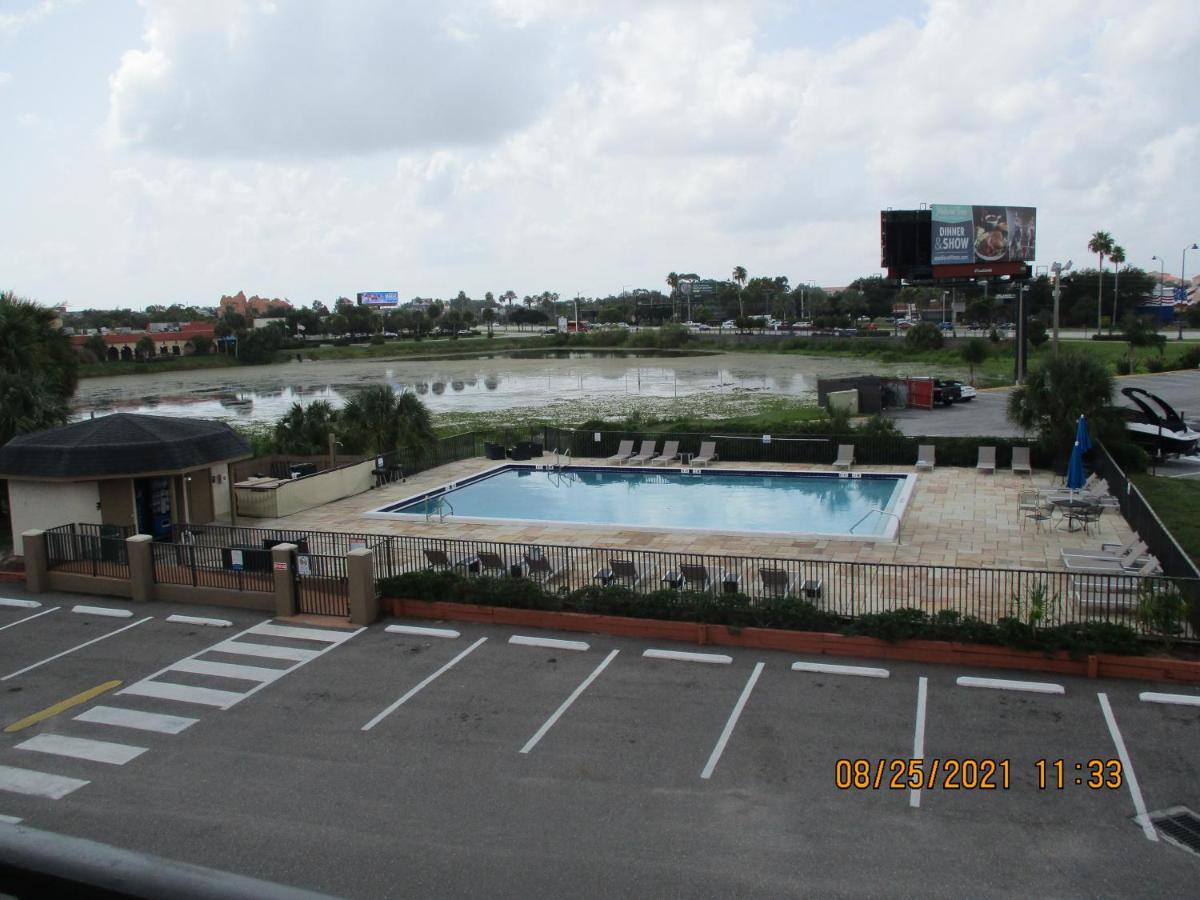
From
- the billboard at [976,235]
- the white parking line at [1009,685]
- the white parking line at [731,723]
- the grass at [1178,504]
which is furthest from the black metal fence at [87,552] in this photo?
the billboard at [976,235]

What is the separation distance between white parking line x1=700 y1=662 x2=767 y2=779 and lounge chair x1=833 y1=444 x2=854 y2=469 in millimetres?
15676

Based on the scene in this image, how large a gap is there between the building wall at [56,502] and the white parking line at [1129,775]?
58.9 feet

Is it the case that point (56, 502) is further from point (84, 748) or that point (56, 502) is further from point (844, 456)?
point (844, 456)

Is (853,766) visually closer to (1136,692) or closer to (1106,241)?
(1136,692)

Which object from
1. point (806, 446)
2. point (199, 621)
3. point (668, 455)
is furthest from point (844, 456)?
point (199, 621)

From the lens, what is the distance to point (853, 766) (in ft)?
32.3

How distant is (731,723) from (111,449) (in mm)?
14323

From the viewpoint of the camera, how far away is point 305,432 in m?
28.7

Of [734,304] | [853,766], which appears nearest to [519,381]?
[853,766]

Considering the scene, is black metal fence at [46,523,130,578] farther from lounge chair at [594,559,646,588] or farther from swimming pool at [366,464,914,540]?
lounge chair at [594,559,646,588]

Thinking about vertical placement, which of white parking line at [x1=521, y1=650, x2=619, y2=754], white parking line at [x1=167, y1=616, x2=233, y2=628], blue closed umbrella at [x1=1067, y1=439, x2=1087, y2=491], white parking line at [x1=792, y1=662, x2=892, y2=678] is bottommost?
white parking line at [x1=521, y1=650, x2=619, y2=754]

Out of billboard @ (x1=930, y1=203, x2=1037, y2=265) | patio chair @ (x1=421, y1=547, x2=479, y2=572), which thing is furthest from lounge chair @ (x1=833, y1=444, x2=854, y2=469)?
billboard @ (x1=930, y1=203, x2=1037, y2=265)

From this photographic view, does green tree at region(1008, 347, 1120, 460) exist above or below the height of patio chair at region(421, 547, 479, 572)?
above

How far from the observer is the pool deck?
58.4 ft
